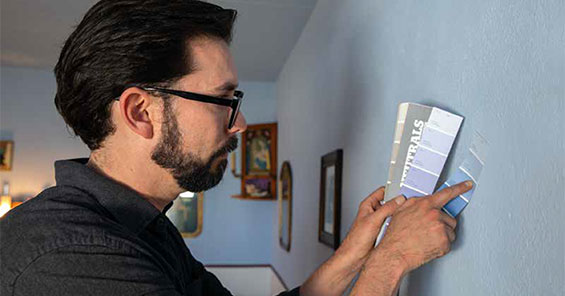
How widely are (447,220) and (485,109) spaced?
21cm

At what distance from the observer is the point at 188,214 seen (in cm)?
464

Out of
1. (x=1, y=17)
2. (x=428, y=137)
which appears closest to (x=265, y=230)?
(x=1, y=17)

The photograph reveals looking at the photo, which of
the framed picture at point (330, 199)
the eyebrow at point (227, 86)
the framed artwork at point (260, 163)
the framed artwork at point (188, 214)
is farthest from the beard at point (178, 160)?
the framed artwork at point (188, 214)

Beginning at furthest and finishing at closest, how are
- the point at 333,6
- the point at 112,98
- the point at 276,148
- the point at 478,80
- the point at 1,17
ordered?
the point at 276,148, the point at 1,17, the point at 333,6, the point at 112,98, the point at 478,80

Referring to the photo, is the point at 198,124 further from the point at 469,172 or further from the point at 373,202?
the point at 469,172

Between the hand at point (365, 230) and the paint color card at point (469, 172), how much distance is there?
5.2 inches

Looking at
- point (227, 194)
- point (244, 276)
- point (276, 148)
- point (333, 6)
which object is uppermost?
point (333, 6)

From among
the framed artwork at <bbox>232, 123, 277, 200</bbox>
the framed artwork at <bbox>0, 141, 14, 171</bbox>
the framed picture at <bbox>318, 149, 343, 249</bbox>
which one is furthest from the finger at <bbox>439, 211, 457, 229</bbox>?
the framed artwork at <bbox>0, 141, 14, 171</bbox>

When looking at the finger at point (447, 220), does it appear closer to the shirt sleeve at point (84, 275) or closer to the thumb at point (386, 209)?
the thumb at point (386, 209)

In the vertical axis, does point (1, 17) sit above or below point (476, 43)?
above

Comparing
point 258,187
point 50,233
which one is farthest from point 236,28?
point 50,233

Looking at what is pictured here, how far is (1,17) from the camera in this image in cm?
313

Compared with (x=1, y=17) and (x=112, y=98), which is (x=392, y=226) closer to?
(x=112, y=98)

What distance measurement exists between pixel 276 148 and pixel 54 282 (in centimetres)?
344
